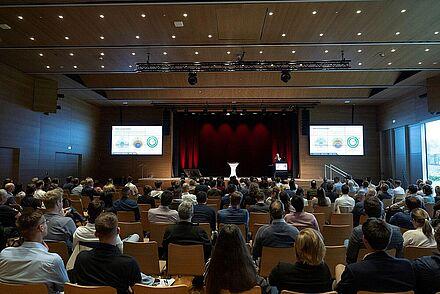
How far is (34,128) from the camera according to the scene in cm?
1373

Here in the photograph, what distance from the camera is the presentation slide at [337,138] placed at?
738 inches

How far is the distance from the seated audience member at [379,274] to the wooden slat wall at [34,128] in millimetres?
13133

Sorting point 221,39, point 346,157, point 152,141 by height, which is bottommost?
point 346,157

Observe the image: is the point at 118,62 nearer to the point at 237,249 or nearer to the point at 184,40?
the point at 184,40

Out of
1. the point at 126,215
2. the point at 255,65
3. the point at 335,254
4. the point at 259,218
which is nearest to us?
the point at 335,254

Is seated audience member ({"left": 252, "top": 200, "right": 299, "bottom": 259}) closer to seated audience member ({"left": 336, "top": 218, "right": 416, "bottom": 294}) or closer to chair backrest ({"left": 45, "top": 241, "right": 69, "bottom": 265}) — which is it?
seated audience member ({"left": 336, "top": 218, "right": 416, "bottom": 294})

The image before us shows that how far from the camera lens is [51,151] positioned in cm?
1493

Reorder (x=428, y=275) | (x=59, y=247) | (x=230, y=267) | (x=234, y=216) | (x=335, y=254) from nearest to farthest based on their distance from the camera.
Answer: (x=230, y=267), (x=428, y=275), (x=335, y=254), (x=59, y=247), (x=234, y=216)

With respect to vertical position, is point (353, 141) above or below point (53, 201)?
above

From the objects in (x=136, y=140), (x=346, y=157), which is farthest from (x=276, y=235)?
(x=136, y=140)

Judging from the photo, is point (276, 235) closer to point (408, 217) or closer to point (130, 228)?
point (130, 228)

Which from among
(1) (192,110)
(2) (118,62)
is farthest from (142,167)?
(2) (118,62)

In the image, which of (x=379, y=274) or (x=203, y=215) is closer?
(x=379, y=274)

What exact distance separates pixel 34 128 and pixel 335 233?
13.4m
